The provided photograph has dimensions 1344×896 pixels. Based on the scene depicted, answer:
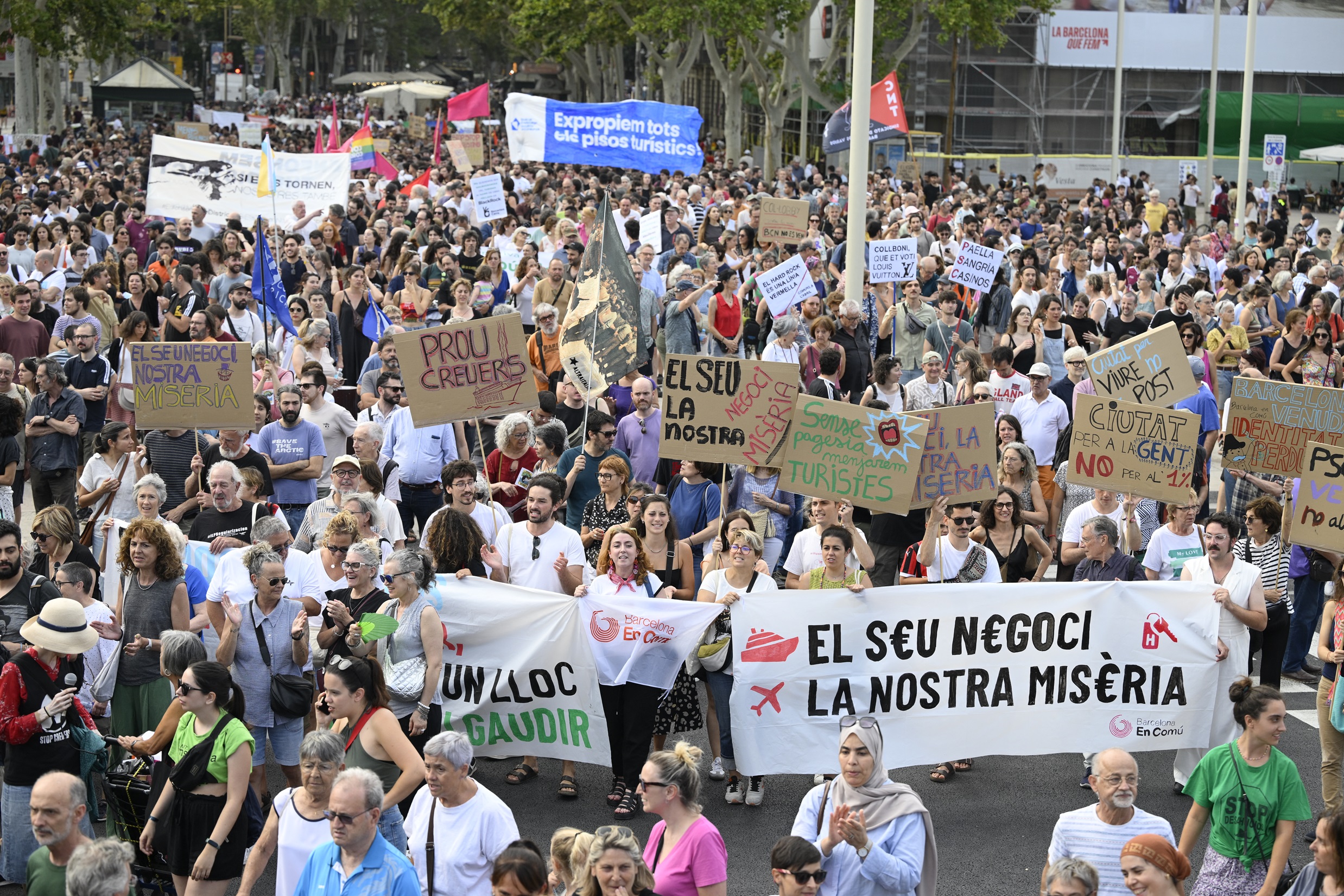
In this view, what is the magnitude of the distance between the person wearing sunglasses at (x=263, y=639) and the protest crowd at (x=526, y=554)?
18 mm

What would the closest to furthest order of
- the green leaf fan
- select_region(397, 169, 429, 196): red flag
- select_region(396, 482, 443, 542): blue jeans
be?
the green leaf fan < select_region(396, 482, 443, 542): blue jeans < select_region(397, 169, 429, 196): red flag

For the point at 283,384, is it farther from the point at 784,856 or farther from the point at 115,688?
the point at 784,856

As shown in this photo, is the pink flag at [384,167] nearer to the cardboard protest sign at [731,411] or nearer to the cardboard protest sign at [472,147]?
the cardboard protest sign at [472,147]

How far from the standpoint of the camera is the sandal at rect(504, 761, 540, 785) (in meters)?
7.83

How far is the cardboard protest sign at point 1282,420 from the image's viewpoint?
9555 mm

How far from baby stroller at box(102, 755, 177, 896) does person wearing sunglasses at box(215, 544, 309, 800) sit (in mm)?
778

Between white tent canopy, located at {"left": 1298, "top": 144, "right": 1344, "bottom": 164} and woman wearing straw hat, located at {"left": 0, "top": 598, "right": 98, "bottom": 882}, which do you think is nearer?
woman wearing straw hat, located at {"left": 0, "top": 598, "right": 98, "bottom": 882}

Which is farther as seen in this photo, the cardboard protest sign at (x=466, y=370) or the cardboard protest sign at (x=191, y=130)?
the cardboard protest sign at (x=191, y=130)

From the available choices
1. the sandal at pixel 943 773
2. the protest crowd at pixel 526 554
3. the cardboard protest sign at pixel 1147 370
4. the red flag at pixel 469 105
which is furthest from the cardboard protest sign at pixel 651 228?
the red flag at pixel 469 105

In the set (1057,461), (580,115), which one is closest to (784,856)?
(1057,461)

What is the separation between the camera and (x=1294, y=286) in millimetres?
17844

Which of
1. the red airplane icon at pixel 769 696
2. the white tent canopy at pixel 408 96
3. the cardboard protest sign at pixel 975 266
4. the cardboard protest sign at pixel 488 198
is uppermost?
the white tent canopy at pixel 408 96

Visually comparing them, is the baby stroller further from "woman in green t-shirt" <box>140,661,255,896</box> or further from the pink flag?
the pink flag

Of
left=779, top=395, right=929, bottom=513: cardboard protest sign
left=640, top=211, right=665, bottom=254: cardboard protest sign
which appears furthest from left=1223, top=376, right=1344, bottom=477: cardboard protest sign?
left=640, top=211, right=665, bottom=254: cardboard protest sign
